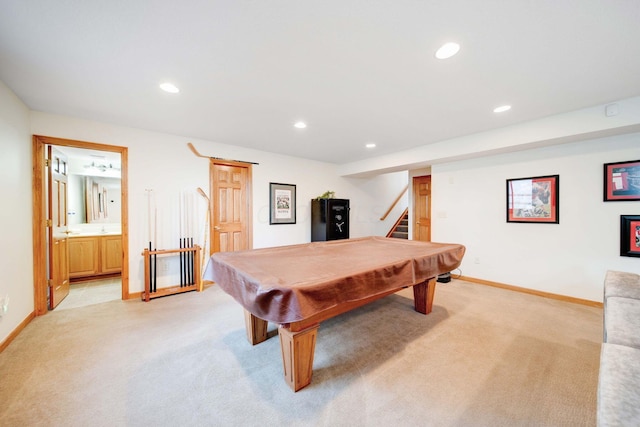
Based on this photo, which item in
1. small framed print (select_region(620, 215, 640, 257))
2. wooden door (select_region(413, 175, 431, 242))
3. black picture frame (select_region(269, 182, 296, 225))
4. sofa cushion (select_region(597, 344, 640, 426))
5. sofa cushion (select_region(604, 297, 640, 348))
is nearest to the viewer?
sofa cushion (select_region(597, 344, 640, 426))

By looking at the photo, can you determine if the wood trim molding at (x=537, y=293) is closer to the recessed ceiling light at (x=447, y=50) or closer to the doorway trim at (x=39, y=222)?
the recessed ceiling light at (x=447, y=50)

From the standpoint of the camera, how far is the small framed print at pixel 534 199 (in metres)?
3.17

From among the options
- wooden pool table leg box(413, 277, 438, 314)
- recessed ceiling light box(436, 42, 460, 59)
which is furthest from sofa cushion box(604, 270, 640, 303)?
recessed ceiling light box(436, 42, 460, 59)

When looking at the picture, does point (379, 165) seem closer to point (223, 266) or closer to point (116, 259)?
point (223, 266)

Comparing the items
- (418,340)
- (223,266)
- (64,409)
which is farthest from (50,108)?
(418,340)

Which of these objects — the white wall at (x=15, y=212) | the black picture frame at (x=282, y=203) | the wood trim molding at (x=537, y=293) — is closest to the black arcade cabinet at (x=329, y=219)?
the black picture frame at (x=282, y=203)

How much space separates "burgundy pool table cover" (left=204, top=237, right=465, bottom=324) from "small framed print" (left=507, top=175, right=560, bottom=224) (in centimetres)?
166

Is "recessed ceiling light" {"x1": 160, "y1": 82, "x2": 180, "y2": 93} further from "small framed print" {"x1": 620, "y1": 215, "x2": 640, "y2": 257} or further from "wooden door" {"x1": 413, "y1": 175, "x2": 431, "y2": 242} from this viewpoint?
"small framed print" {"x1": 620, "y1": 215, "x2": 640, "y2": 257}

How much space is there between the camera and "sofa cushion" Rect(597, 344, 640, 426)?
0.66 m

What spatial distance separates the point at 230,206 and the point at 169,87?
221 cm

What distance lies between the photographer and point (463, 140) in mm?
3506

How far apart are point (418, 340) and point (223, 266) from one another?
183 centimetres

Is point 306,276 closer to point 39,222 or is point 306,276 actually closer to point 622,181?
point 39,222

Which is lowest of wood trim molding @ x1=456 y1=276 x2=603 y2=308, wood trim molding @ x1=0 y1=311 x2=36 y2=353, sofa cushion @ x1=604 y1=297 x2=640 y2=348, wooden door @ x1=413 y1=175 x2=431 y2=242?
wood trim molding @ x1=456 y1=276 x2=603 y2=308
